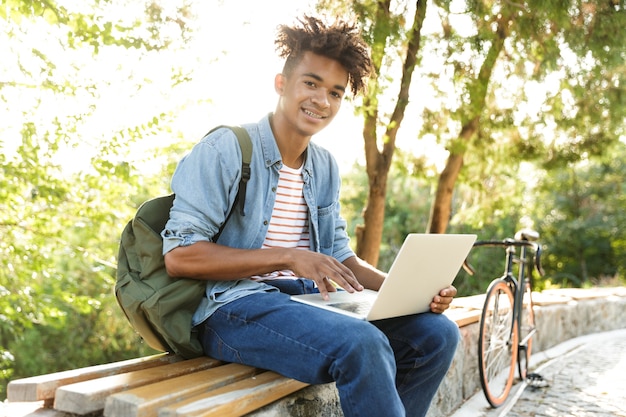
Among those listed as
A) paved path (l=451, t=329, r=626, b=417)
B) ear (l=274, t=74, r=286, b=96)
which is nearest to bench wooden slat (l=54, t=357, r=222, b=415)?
ear (l=274, t=74, r=286, b=96)

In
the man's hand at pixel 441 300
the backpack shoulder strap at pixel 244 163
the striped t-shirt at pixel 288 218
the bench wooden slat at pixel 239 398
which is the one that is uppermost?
the backpack shoulder strap at pixel 244 163

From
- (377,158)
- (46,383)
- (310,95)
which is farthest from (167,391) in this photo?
(377,158)

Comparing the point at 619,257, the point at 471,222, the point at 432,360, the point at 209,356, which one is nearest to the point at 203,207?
the point at 209,356

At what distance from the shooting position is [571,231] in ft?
57.4

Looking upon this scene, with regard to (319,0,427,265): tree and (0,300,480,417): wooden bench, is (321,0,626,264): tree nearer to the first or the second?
(319,0,427,265): tree

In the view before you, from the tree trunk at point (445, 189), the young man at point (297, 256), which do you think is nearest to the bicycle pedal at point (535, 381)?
the young man at point (297, 256)

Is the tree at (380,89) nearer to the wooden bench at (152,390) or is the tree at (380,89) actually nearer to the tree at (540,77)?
the tree at (540,77)

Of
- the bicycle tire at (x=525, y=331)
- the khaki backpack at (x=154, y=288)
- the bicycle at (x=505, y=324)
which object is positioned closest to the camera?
the khaki backpack at (x=154, y=288)

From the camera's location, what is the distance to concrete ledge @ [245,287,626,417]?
237 cm

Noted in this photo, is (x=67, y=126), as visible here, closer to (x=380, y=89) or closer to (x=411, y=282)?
(x=380, y=89)

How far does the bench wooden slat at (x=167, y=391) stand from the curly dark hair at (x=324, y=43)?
1162mm

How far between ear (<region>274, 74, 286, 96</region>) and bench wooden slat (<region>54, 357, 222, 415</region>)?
1.10 meters

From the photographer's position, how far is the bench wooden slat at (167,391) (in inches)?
69.7

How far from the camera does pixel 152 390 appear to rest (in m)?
1.90
